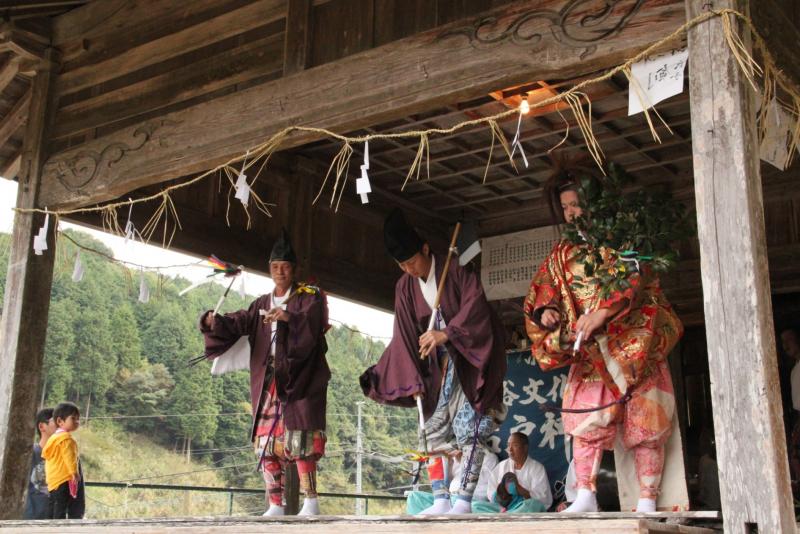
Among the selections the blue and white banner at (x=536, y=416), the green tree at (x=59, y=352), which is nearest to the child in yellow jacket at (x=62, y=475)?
the blue and white banner at (x=536, y=416)

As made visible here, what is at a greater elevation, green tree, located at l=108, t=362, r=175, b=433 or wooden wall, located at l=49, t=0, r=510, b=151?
wooden wall, located at l=49, t=0, r=510, b=151

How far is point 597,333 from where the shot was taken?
15.3 feet

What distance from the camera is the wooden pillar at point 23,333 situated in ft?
19.8

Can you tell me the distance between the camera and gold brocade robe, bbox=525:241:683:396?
4.60 metres

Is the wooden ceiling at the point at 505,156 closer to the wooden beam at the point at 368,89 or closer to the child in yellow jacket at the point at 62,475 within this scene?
the wooden beam at the point at 368,89

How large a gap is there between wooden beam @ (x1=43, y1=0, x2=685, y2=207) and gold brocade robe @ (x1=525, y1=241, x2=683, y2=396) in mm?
1098

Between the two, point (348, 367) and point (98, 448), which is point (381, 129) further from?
point (348, 367)

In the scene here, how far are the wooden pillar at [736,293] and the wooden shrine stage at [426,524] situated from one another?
40 cm

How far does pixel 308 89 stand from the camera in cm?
528

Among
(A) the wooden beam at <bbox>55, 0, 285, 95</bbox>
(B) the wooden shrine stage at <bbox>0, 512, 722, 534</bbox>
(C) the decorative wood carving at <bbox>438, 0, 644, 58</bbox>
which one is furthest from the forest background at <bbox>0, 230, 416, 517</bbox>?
(C) the decorative wood carving at <bbox>438, 0, 644, 58</bbox>

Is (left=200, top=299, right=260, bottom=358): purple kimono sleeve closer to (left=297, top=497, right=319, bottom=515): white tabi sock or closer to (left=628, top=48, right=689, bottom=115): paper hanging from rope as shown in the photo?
(left=297, top=497, right=319, bottom=515): white tabi sock

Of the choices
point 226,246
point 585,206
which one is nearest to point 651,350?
point 585,206

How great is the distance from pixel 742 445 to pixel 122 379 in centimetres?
2094

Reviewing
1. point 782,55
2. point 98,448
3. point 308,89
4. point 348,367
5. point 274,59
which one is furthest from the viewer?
point 348,367
